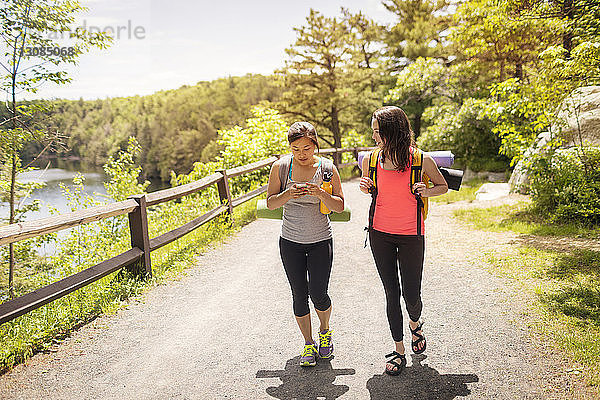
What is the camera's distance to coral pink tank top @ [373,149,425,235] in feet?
10.4

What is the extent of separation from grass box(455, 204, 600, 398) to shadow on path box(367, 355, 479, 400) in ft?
2.76

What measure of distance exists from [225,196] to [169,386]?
572 centimetres

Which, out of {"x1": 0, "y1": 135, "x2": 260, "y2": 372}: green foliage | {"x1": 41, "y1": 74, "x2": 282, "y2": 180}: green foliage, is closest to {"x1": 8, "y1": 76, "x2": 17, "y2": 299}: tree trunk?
{"x1": 0, "y1": 135, "x2": 260, "y2": 372}: green foliage

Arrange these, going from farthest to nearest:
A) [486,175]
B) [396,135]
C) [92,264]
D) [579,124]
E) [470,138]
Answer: [470,138] → [486,175] → [579,124] → [92,264] → [396,135]

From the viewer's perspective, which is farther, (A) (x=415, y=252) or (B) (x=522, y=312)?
(B) (x=522, y=312)

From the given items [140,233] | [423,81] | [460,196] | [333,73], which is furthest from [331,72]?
[140,233]

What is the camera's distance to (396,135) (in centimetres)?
311

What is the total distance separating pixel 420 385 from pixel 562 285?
111 inches

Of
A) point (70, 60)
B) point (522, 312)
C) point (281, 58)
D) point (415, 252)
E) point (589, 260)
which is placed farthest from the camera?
point (281, 58)

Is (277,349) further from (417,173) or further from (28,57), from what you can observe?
(28,57)

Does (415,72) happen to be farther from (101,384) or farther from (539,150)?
(101,384)

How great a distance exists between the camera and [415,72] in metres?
19.1

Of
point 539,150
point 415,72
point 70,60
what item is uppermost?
point 415,72

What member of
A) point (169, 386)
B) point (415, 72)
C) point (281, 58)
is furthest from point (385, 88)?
point (169, 386)
